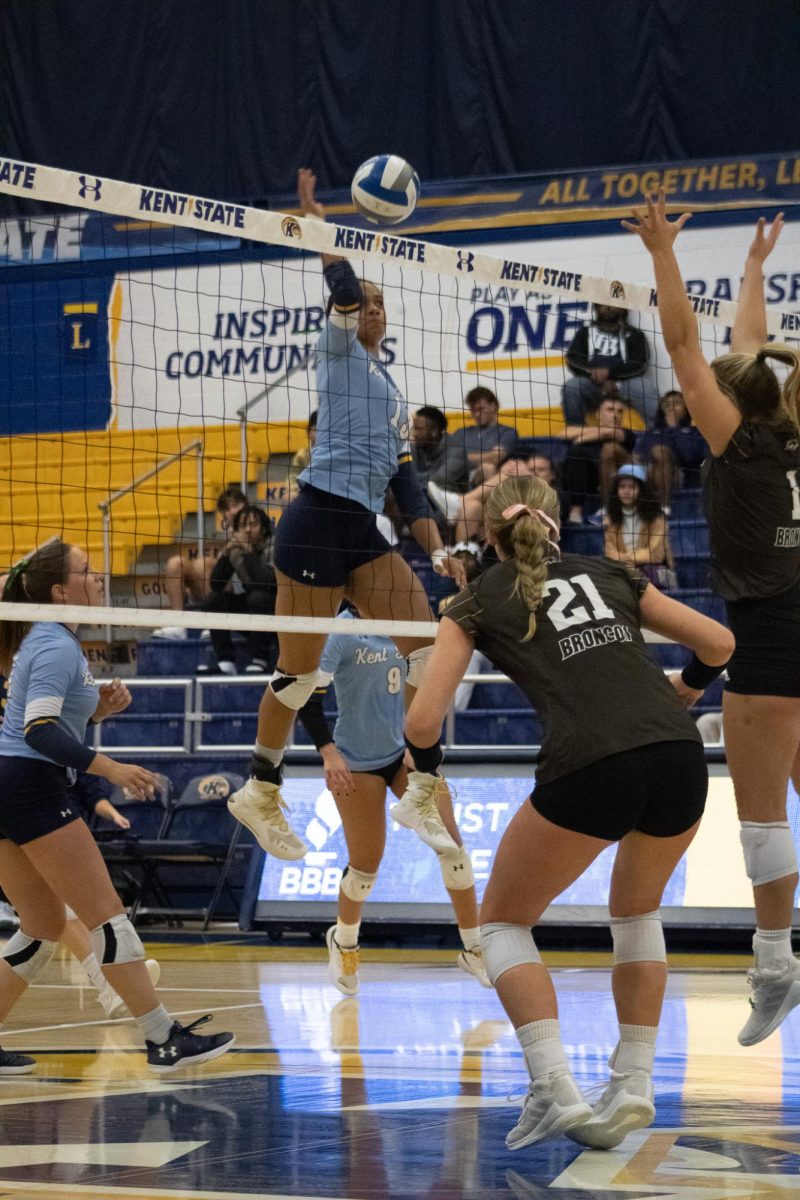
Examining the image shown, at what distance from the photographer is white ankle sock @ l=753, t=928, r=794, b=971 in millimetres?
4910

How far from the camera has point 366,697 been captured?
26.1 feet

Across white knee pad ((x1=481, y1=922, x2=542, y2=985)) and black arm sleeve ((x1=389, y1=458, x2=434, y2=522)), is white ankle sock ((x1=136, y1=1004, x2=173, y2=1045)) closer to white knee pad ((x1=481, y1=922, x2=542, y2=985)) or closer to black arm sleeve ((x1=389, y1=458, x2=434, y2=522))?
white knee pad ((x1=481, y1=922, x2=542, y2=985))

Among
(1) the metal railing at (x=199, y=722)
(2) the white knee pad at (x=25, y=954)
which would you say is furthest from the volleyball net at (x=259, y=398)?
(2) the white knee pad at (x=25, y=954)

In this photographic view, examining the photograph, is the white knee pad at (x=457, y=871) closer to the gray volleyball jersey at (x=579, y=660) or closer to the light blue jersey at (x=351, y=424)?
the light blue jersey at (x=351, y=424)

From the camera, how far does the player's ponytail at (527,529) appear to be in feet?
13.9

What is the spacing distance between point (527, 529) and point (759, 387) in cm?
101

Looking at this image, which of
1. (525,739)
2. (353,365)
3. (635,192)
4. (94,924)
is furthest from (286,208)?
(94,924)

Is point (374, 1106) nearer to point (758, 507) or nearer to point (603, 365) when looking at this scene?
point (758, 507)

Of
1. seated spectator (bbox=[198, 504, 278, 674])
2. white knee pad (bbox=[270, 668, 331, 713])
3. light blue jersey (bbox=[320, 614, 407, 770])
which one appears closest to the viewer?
white knee pad (bbox=[270, 668, 331, 713])

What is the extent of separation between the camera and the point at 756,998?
4.98 m

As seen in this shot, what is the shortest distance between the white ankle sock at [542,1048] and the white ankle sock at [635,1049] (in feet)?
0.85

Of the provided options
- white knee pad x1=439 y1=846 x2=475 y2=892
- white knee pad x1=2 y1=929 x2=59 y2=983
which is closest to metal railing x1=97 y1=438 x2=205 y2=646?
white knee pad x1=439 y1=846 x2=475 y2=892

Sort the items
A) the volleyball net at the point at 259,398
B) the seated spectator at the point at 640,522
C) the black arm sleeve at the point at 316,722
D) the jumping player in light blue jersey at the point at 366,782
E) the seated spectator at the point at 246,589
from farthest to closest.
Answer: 1. the seated spectator at the point at 246,589
2. the volleyball net at the point at 259,398
3. the seated spectator at the point at 640,522
4. the jumping player in light blue jersey at the point at 366,782
5. the black arm sleeve at the point at 316,722

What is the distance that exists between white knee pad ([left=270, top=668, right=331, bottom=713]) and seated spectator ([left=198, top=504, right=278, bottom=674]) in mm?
5489
